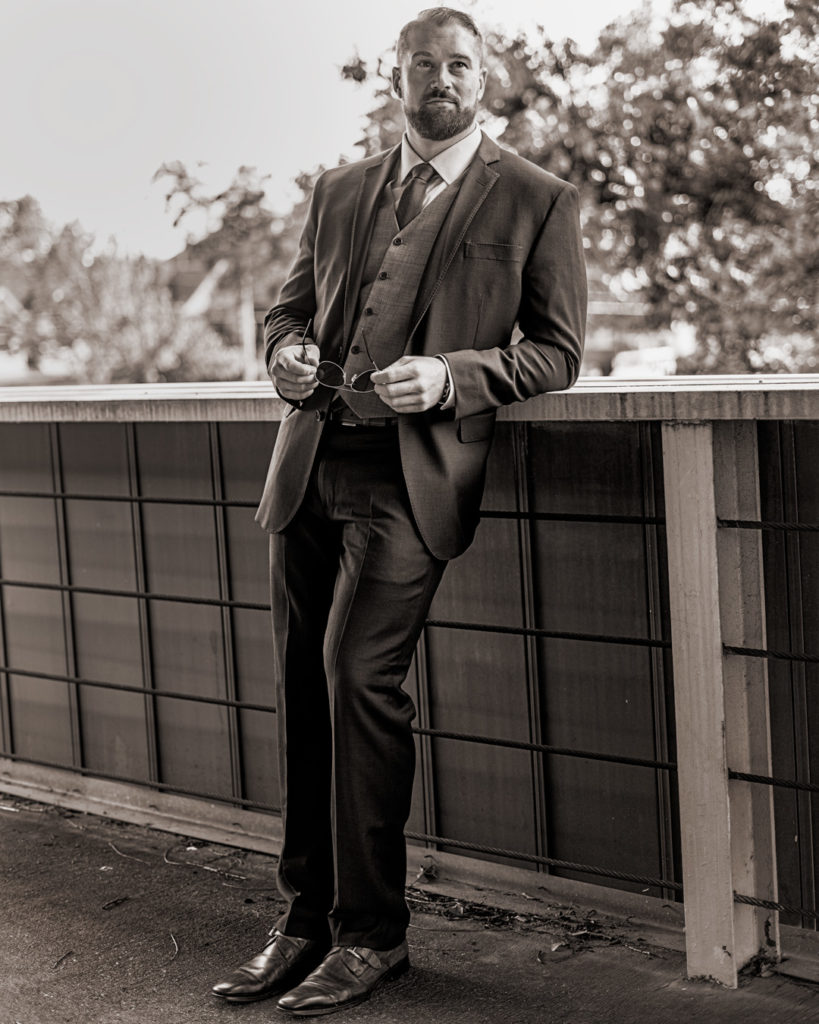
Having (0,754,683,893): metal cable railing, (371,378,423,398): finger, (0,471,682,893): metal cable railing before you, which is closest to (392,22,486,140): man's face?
(371,378,423,398): finger

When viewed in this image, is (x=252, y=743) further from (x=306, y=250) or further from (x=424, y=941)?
(x=306, y=250)

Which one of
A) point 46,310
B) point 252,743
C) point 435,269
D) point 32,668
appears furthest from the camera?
point 46,310

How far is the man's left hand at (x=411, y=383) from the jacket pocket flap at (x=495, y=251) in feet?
0.80

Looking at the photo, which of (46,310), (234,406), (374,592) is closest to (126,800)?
(234,406)

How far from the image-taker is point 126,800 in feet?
11.9

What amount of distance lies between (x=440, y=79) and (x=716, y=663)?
3.87 feet

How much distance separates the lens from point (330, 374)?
2.38 meters

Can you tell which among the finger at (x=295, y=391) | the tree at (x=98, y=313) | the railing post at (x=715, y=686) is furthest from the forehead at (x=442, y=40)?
the tree at (x=98, y=313)

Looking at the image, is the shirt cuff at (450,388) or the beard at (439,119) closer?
the shirt cuff at (450,388)

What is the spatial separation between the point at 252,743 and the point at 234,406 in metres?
0.97

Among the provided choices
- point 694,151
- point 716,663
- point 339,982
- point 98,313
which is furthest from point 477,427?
point 98,313

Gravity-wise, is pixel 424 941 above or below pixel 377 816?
below

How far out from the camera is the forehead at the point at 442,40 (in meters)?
2.26

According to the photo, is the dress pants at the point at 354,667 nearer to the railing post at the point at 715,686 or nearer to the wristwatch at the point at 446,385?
the wristwatch at the point at 446,385
